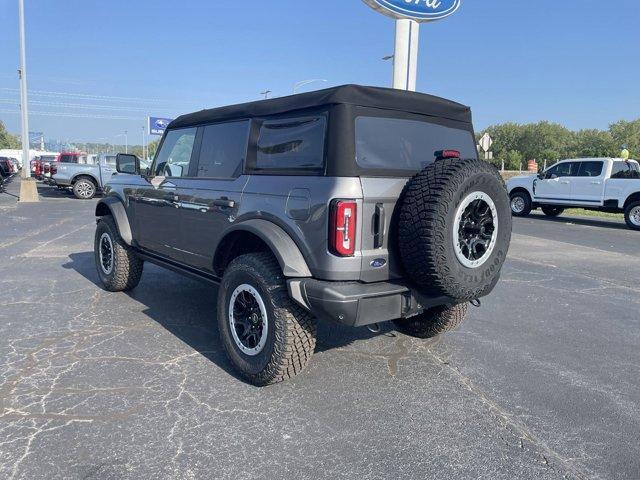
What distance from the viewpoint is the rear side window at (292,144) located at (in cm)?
325

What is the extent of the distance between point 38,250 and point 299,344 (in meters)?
7.06

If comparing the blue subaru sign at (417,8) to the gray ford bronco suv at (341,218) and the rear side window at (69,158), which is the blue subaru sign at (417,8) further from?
the rear side window at (69,158)

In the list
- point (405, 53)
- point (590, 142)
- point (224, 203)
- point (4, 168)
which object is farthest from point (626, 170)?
point (590, 142)

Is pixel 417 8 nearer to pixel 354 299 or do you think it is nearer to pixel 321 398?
pixel 354 299

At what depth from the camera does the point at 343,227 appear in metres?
2.97

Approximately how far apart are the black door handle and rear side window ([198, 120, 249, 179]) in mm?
208

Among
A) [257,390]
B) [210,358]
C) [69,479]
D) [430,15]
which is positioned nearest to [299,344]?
[257,390]

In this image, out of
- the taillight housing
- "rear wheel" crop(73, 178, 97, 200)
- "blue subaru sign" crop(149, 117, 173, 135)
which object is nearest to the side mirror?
the taillight housing

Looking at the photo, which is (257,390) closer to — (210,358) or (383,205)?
(210,358)

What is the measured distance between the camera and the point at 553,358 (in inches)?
162

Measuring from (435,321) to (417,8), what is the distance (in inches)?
552

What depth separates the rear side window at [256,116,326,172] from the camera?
10.7 feet

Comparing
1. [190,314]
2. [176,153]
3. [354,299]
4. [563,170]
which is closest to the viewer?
[354,299]

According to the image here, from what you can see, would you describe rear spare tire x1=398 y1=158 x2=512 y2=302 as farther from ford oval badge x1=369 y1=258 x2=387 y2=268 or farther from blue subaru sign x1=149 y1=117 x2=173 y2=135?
blue subaru sign x1=149 y1=117 x2=173 y2=135
